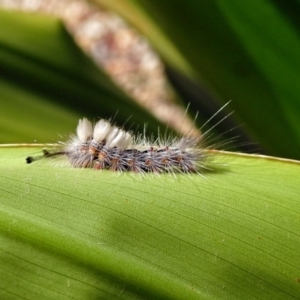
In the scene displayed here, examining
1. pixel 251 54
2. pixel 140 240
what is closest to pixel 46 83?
pixel 251 54

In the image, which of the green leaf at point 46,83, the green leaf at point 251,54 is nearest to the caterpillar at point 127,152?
the green leaf at point 251,54

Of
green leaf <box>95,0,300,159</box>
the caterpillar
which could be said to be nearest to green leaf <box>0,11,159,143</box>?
green leaf <box>95,0,300,159</box>

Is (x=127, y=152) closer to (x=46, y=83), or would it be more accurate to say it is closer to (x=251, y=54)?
(x=251, y=54)

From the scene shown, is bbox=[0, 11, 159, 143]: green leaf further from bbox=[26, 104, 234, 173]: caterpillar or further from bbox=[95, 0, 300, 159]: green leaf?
bbox=[26, 104, 234, 173]: caterpillar

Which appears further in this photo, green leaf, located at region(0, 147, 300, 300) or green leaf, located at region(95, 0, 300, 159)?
green leaf, located at region(95, 0, 300, 159)

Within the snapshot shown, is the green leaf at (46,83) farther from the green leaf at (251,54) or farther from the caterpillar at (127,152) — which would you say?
the caterpillar at (127,152)

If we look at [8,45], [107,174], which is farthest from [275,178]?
[8,45]

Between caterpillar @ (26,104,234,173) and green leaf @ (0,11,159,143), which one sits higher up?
caterpillar @ (26,104,234,173)
